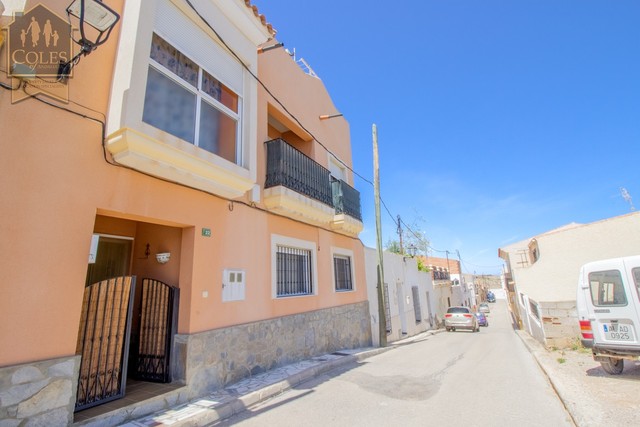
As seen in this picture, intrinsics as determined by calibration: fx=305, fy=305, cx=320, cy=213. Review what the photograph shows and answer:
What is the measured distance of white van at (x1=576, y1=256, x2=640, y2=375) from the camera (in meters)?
5.71

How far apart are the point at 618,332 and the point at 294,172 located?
748cm

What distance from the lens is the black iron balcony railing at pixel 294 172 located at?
24.0 feet

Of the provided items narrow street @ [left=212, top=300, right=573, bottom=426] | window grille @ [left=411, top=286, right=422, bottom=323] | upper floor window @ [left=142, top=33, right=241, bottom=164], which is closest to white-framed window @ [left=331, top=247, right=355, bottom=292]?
narrow street @ [left=212, top=300, right=573, bottom=426]

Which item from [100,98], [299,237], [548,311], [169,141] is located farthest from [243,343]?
[548,311]

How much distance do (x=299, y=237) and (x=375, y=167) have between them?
608 cm

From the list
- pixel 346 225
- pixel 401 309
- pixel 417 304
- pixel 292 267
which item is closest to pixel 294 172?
pixel 292 267

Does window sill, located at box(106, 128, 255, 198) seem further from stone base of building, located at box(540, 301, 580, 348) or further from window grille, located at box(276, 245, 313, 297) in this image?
stone base of building, located at box(540, 301, 580, 348)

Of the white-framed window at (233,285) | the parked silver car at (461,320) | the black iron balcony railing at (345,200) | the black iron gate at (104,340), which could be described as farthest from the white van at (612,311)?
the parked silver car at (461,320)

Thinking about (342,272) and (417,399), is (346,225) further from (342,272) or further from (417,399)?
(417,399)

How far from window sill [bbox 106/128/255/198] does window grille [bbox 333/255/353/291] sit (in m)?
5.42

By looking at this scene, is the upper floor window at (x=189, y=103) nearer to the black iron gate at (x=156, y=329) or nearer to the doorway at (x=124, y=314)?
the doorway at (x=124, y=314)

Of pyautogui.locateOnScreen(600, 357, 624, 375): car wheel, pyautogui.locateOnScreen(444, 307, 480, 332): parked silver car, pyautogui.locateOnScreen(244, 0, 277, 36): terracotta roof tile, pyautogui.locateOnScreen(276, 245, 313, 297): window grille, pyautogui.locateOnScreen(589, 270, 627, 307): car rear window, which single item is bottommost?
Result: pyautogui.locateOnScreen(444, 307, 480, 332): parked silver car

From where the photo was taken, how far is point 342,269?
1084 centimetres
